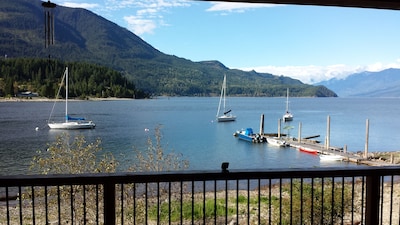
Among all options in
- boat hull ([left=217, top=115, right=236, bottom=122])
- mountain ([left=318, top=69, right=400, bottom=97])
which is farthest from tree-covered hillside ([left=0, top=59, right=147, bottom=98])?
mountain ([left=318, top=69, right=400, bottom=97])

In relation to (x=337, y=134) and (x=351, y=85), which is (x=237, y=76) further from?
(x=351, y=85)

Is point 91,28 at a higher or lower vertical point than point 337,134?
higher

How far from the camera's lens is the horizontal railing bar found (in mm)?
2156

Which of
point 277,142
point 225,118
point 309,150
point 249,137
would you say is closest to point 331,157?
point 309,150

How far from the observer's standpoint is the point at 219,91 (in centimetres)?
5228

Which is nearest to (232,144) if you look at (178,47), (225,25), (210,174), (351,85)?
(210,174)

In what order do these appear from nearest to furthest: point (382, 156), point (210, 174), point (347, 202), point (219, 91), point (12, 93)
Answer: point (210, 174)
point (347, 202)
point (12, 93)
point (382, 156)
point (219, 91)

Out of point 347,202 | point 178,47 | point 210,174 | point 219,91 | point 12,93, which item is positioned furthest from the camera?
point 178,47

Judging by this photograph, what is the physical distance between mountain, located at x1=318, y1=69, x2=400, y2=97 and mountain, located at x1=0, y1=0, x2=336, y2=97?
2498 centimetres

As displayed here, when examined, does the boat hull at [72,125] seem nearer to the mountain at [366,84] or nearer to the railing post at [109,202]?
the railing post at [109,202]

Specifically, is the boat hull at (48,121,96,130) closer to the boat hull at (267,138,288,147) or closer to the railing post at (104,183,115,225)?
the boat hull at (267,138,288,147)

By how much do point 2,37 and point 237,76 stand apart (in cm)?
3760

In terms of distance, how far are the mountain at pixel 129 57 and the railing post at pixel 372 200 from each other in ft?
49.9

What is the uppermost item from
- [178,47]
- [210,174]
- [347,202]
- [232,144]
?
[178,47]
